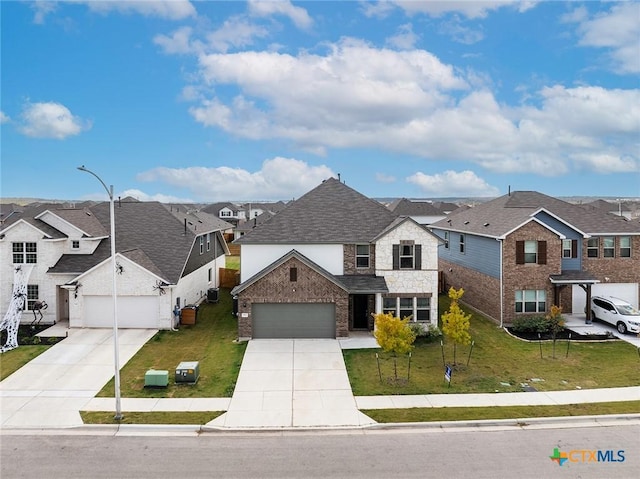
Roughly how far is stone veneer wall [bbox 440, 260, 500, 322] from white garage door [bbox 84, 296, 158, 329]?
19.5 metres

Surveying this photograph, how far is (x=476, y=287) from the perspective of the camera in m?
30.4

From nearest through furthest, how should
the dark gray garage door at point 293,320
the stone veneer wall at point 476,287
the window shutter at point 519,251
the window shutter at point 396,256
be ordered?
the dark gray garage door at point 293,320
the window shutter at point 396,256
the window shutter at point 519,251
the stone veneer wall at point 476,287

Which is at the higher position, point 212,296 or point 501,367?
point 212,296

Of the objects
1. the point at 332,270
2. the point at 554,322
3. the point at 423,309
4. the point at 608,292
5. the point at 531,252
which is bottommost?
the point at 554,322

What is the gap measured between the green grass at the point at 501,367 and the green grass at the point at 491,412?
63.7 inches

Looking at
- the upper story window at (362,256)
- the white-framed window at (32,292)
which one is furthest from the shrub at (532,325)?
the white-framed window at (32,292)

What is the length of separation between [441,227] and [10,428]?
99.9 ft

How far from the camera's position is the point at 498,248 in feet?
88.7

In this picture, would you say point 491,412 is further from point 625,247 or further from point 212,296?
point 212,296

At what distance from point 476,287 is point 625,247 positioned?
9.46 meters

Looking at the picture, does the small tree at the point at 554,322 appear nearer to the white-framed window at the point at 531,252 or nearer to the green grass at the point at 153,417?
the white-framed window at the point at 531,252

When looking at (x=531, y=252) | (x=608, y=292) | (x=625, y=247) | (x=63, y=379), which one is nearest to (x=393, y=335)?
(x=63, y=379)

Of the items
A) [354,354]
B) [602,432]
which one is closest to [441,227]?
[354,354]

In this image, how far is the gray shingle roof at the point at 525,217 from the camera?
27969 mm
